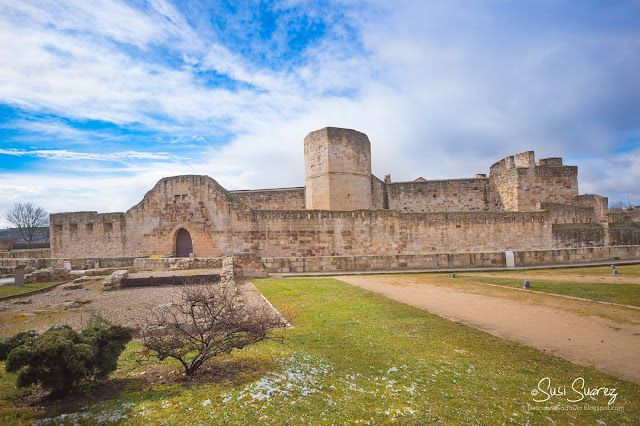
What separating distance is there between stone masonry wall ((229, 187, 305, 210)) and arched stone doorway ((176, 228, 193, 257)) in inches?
223

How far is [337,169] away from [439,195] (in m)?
8.61

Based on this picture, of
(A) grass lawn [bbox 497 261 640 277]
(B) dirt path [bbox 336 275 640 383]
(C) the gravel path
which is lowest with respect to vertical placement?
(A) grass lawn [bbox 497 261 640 277]

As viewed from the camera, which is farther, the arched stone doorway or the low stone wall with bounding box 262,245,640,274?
the arched stone doorway

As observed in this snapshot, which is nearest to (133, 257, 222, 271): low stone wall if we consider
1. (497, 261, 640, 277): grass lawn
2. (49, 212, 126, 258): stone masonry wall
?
(49, 212, 126, 258): stone masonry wall

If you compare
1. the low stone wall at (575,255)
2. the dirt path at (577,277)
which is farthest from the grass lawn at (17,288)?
the low stone wall at (575,255)

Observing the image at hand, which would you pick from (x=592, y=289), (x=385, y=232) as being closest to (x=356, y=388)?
(x=592, y=289)

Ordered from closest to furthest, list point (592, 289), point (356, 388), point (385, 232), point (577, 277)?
point (356, 388) → point (592, 289) → point (577, 277) → point (385, 232)

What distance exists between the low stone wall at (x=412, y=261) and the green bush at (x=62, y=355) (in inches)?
466

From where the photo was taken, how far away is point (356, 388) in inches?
154

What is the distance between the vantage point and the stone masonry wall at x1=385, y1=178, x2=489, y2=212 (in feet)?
86.7

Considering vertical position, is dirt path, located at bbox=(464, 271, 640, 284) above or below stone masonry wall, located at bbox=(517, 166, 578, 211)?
below

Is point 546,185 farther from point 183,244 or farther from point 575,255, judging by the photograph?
point 183,244

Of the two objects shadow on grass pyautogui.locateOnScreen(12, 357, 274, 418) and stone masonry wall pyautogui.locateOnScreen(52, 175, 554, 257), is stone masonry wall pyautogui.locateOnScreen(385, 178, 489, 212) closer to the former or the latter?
stone masonry wall pyautogui.locateOnScreen(52, 175, 554, 257)

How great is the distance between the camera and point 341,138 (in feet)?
76.2
